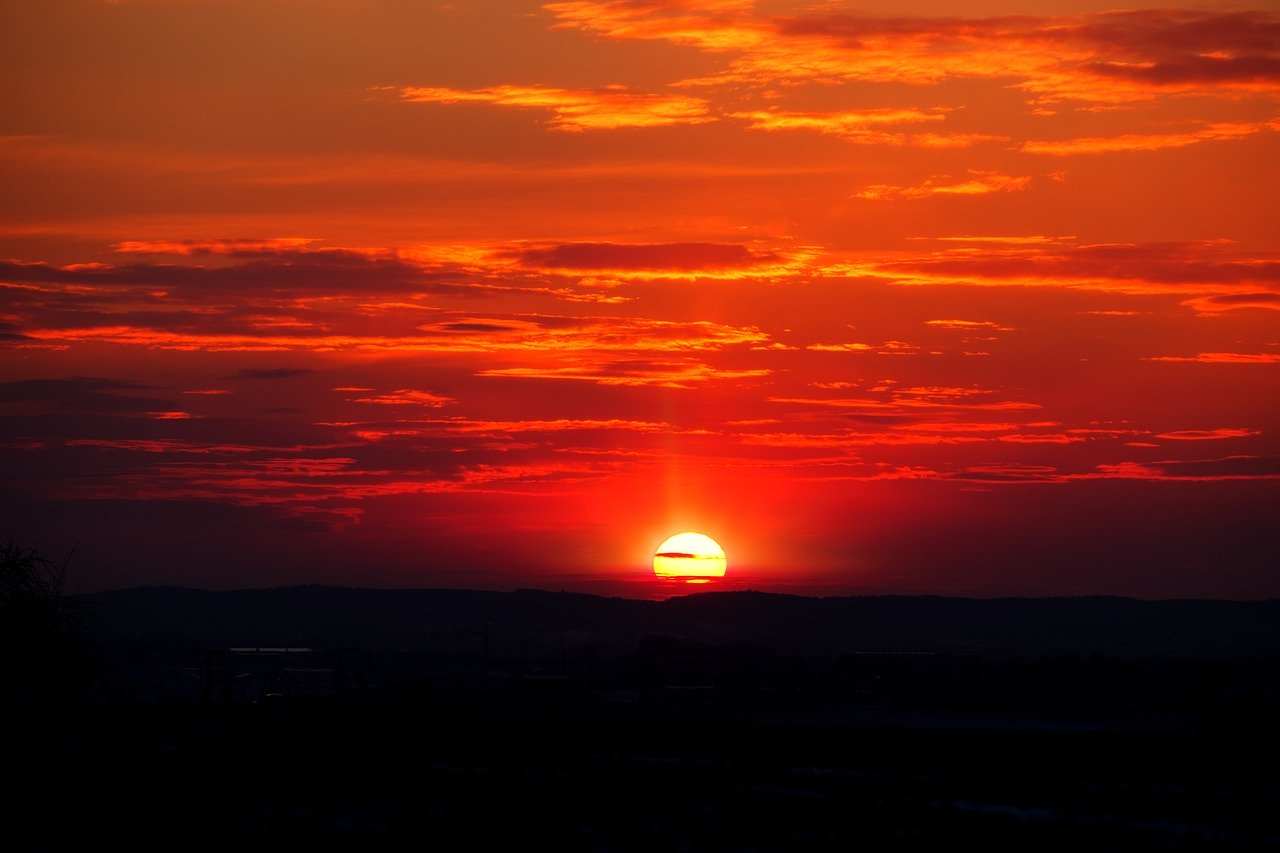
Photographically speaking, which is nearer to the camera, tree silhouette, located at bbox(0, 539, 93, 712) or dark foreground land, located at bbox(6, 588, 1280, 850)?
dark foreground land, located at bbox(6, 588, 1280, 850)

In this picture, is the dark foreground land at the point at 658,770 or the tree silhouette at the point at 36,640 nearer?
the dark foreground land at the point at 658,770

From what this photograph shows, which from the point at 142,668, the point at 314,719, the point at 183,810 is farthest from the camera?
the point at 142,668

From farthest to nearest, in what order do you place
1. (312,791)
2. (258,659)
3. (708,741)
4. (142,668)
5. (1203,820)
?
(258,659) < (142,668) < (708,741) < (312,791) < (1203,820)

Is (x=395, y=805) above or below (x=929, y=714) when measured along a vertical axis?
below

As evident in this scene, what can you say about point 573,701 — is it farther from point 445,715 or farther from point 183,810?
point 183,810

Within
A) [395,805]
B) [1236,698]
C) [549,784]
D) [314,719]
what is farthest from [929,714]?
[395,805]

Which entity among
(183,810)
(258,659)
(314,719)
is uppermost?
(258,659)

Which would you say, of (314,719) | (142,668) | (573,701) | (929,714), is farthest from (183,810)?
(142,668)

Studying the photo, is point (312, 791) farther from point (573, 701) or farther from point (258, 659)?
point (258, 659)

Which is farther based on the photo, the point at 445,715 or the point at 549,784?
the point at 445,715
